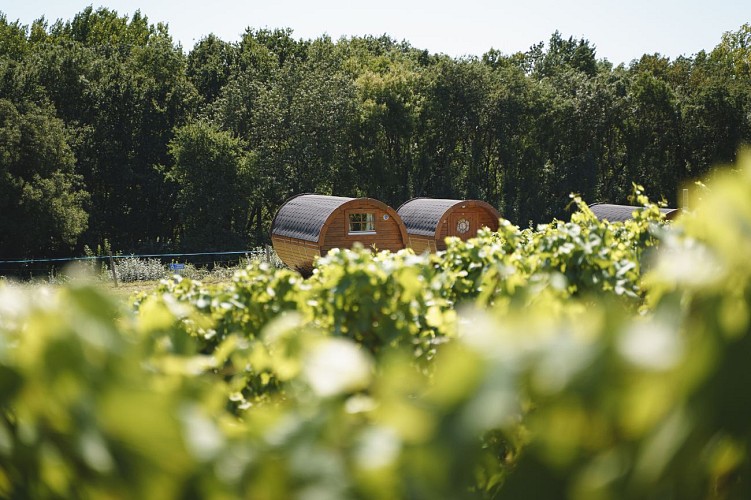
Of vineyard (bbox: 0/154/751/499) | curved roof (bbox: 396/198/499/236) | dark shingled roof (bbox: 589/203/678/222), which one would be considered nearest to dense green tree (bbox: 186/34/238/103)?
curved roof (bbox: 396/198/499/236)

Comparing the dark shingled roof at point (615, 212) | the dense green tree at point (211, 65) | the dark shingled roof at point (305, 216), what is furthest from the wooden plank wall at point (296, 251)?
the dense green tree at point (211, 65)

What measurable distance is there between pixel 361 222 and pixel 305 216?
187cm

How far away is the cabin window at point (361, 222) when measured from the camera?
24.1 m

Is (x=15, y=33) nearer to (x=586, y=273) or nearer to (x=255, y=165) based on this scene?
(x=255, y=165)

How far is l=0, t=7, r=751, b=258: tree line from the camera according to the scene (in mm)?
33438

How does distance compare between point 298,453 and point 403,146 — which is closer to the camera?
point 298,453

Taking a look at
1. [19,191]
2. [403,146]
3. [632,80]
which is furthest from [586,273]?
[632,80]

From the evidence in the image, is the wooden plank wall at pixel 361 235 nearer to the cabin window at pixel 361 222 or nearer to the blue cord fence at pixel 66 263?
the cabin window at pixel 361 222

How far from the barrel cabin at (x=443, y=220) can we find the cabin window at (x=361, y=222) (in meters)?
1.90

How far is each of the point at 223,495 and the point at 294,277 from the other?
2557 mm

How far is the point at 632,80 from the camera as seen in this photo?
133ft

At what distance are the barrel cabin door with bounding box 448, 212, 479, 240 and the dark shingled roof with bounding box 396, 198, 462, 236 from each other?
56cm

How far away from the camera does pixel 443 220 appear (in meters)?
25.4

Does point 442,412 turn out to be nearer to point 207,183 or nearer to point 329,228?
point 329,228
